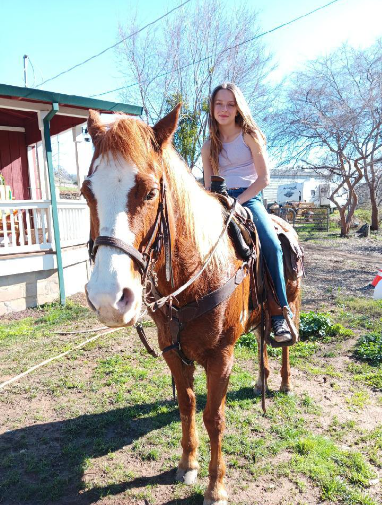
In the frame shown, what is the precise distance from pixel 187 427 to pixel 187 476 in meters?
0.34

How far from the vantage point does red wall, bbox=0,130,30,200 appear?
34.1 ft

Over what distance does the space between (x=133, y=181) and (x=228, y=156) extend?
151cm

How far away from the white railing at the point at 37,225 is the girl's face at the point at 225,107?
5.64 metres

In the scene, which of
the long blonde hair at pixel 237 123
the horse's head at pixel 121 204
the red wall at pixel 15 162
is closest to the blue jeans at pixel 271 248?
the long blonde hair at pixel 237 123

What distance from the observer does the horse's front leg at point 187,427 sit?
103 inches

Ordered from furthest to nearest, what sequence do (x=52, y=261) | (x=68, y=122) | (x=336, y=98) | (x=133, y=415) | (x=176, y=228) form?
(x=336, y=98)
(x=68, y=122)
(x=52, y=261)
(x=133, y=415)
(x=176, y=228)

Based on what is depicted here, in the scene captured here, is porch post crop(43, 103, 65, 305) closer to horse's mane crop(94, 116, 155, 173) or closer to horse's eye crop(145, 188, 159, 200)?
horse's mane crop(94, 116, 155, 173)

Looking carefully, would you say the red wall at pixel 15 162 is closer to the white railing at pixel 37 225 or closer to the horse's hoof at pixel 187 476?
the white railing at pixel 37 225

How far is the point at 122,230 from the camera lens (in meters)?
1.49

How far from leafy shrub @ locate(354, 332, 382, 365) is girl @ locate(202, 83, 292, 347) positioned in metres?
2.05

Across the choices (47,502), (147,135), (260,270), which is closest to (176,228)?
(147,135)

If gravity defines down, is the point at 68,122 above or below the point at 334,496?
above

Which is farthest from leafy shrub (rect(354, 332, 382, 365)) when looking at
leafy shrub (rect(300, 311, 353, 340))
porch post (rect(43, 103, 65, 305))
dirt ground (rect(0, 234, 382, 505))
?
porch post (rect(43, 103, 65, 305))

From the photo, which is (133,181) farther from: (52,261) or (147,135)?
(52,261)
